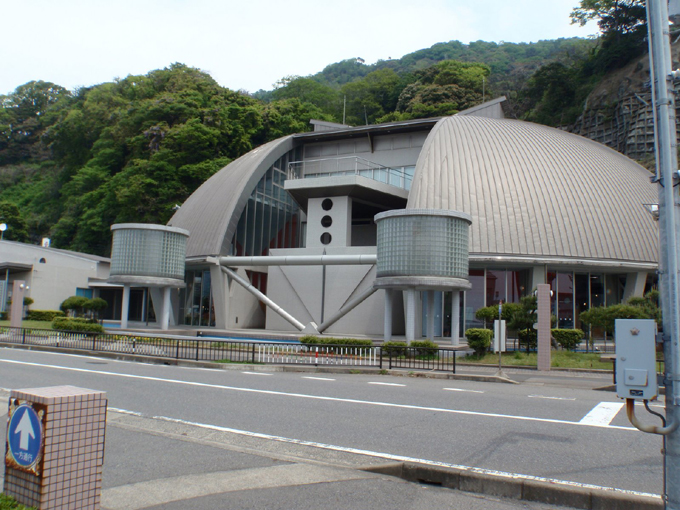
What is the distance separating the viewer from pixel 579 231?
32.1m

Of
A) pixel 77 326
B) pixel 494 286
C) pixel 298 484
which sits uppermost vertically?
pixel 494 286

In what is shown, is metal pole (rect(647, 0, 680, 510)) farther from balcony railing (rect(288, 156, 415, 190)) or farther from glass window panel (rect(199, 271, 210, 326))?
glass window panel (rect(199, 271, 210, 326))

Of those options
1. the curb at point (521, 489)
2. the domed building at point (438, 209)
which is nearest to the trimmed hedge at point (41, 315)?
the domed building at point (438, 209)

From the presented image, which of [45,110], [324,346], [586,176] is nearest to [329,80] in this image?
[45,110]

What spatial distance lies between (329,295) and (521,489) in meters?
30.0

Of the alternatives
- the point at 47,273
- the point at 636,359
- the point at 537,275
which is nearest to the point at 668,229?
the point at 636,359

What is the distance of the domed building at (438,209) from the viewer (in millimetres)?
31922

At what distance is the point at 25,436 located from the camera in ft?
15.7

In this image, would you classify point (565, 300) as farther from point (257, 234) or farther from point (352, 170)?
point (257, 234)

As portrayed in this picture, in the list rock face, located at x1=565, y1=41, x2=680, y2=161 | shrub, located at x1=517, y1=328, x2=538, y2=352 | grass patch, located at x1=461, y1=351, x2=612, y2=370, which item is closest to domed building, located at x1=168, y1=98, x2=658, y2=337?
shrub, located at x1=517, y1=328, x2=538, y2=352

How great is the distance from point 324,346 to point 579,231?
59.4 ft

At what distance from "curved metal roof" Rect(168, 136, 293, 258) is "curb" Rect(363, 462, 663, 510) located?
32169mm

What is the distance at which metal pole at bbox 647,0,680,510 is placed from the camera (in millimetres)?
4938

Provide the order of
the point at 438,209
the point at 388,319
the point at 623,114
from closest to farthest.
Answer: the point at 438,209, the point at 388,319, the point at 623,114
